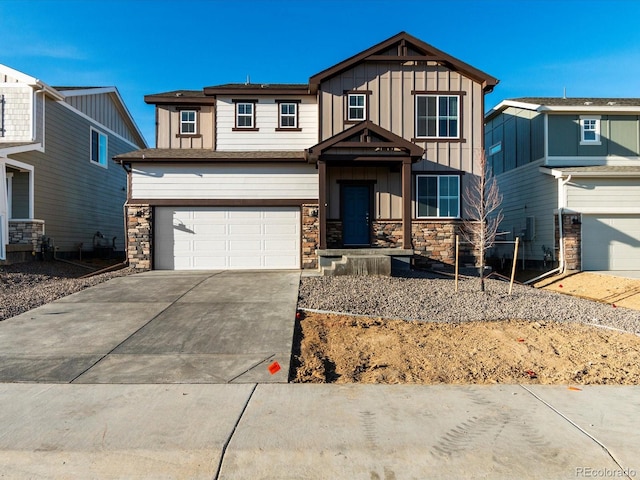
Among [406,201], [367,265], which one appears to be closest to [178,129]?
[406,201]

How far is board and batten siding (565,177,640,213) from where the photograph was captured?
45.8 ft

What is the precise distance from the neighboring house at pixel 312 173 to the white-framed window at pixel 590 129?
4316 mm

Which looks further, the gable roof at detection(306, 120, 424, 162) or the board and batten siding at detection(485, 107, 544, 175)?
the board and batten siding at detection(485, 107, 544, 175)

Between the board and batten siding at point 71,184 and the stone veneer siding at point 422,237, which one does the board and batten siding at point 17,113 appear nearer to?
the board and batten siding at point 71,184

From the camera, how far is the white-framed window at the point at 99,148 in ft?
59.4

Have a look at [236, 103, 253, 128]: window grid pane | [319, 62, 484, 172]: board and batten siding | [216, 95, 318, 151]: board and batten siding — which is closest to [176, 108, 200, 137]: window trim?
[216, 95, 318, 151]: board and batten siding

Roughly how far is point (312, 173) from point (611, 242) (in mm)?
10208

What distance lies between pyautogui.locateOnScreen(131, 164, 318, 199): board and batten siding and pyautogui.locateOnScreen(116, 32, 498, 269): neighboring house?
0.10 feet

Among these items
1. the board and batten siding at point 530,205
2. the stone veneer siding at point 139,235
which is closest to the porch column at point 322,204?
the stone veneer siding at point 139,235

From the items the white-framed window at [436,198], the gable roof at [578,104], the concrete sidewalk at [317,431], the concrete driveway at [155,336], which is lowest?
the concrete sidewalk at [317,431]

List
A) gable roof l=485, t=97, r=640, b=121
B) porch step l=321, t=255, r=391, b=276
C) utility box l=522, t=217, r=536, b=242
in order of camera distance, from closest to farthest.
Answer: porch step l=321, t=255, r=391, b=276 → gable roof l=485, t=97, r=640, b=121 → utility box l=522, t=217, r=536, b=242

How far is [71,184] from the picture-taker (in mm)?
16453

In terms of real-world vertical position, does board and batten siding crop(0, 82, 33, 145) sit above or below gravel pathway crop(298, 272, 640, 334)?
above

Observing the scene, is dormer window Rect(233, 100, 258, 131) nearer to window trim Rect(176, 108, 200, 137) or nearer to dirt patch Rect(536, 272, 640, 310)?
window trim Rect(176, 108, 200, 137)
